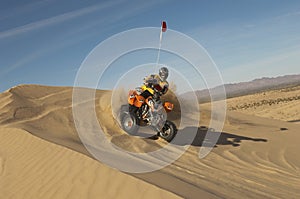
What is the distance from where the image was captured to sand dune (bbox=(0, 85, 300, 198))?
5.37 meters

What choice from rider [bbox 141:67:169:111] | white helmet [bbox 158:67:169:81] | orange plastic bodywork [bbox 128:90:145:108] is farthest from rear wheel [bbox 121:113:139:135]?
white helmet [bbox 158:67:169:81]

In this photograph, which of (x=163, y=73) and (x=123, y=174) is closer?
(x=123, y=174)

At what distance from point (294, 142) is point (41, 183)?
8.71 metres

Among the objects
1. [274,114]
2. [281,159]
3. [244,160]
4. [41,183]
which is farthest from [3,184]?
[274,114]

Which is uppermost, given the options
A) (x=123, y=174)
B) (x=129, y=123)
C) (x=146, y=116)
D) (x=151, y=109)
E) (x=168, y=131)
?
(x=151, y=109)

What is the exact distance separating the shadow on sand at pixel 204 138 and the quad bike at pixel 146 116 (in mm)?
500

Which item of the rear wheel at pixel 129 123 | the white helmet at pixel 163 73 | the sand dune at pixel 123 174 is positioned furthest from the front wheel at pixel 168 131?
the white helmet at pixel 163 73

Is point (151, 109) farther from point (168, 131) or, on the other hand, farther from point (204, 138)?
point (204, 138)

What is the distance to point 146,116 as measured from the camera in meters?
9.15

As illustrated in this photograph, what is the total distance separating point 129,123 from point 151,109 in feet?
2.97

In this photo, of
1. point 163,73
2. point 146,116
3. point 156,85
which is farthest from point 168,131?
point 163,73

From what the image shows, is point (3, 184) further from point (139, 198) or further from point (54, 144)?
point (139, 198)

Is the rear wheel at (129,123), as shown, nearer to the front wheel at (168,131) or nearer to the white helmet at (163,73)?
the front wheel at (168,131)

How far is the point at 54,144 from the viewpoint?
7.96m
